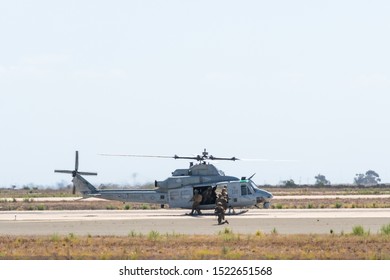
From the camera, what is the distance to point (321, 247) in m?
25.1

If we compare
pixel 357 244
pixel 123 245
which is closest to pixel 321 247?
pixel 357 244

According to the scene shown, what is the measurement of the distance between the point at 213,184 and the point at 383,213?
32.4ft

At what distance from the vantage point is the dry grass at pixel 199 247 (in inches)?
912

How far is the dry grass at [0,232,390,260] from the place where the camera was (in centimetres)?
2316

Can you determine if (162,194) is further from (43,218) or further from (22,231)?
(22,231)

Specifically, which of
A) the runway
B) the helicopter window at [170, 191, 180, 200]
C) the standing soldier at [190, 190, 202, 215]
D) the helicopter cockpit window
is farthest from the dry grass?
the helicopter window at [170, 191, 180, 200]

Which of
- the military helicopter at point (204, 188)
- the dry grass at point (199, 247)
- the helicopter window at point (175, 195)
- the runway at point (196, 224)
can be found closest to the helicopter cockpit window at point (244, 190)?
the military helicopter at point (204, 188)

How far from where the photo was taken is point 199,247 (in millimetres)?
25438

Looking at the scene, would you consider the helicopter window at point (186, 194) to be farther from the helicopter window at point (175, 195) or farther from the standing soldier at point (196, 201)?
the standing soldier at point (196, 201)

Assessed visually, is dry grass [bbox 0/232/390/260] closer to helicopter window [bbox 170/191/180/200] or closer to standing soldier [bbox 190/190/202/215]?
standing soldier [bbox 190/190/202/215]

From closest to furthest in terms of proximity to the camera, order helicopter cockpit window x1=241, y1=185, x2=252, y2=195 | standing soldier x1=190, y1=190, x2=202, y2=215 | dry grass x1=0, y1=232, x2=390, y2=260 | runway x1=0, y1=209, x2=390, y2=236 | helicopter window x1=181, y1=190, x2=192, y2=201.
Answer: dry grass x1=0, y1=232, x2=390, y2=260 → runway x1=0, y1=209, x2=390, y2=236 → standing soldier x1=190, y1=190, x2=202, y2=215 → helicopter cockpit window x1=241, y1=185, x2=252, y2=195 → helicopter window x1=181, y1=190, x2=192, y2=201

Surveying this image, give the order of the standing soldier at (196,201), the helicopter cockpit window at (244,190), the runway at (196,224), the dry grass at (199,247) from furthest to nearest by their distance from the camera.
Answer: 1. the helicopter cockpit window at (244,190)
2. the standing soldier at (196,201)
3. the runway at (196,224)
4. the dry grass at (199,247)

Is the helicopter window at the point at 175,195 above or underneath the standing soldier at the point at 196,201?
above

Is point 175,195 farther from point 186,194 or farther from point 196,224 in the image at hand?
point 196,224
